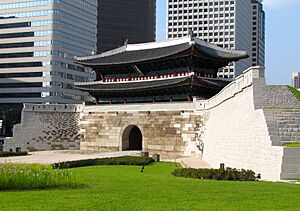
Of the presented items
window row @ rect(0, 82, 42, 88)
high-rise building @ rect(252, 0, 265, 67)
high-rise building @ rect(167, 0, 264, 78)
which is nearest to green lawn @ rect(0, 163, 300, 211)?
window row @ rect(0, 82, 42, 88)

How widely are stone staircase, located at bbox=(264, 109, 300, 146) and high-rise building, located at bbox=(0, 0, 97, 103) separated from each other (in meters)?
77.5

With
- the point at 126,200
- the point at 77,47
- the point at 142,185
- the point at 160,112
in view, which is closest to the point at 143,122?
the point at 160,112

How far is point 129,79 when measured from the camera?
2061 inches

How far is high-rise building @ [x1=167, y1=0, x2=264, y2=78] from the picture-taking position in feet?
458

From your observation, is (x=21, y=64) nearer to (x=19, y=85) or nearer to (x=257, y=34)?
(x=19, y=85)

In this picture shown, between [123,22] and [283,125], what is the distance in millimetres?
145742

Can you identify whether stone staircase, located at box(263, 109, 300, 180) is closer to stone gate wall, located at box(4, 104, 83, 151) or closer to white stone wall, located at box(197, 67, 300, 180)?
white stone wall, located at box(197, 67, 300, 180)

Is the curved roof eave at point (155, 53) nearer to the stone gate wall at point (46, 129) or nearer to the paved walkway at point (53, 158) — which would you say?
the stone gate wall at point (46, 129)

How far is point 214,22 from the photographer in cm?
14312

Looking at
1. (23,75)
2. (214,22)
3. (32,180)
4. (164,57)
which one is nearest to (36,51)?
(23,75)

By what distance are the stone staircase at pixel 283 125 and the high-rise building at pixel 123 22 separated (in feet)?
453

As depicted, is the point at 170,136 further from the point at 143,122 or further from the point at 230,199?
the point at 230,199

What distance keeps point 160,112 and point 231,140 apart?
19608 mm

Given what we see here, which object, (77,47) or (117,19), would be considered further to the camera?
(117,19)
